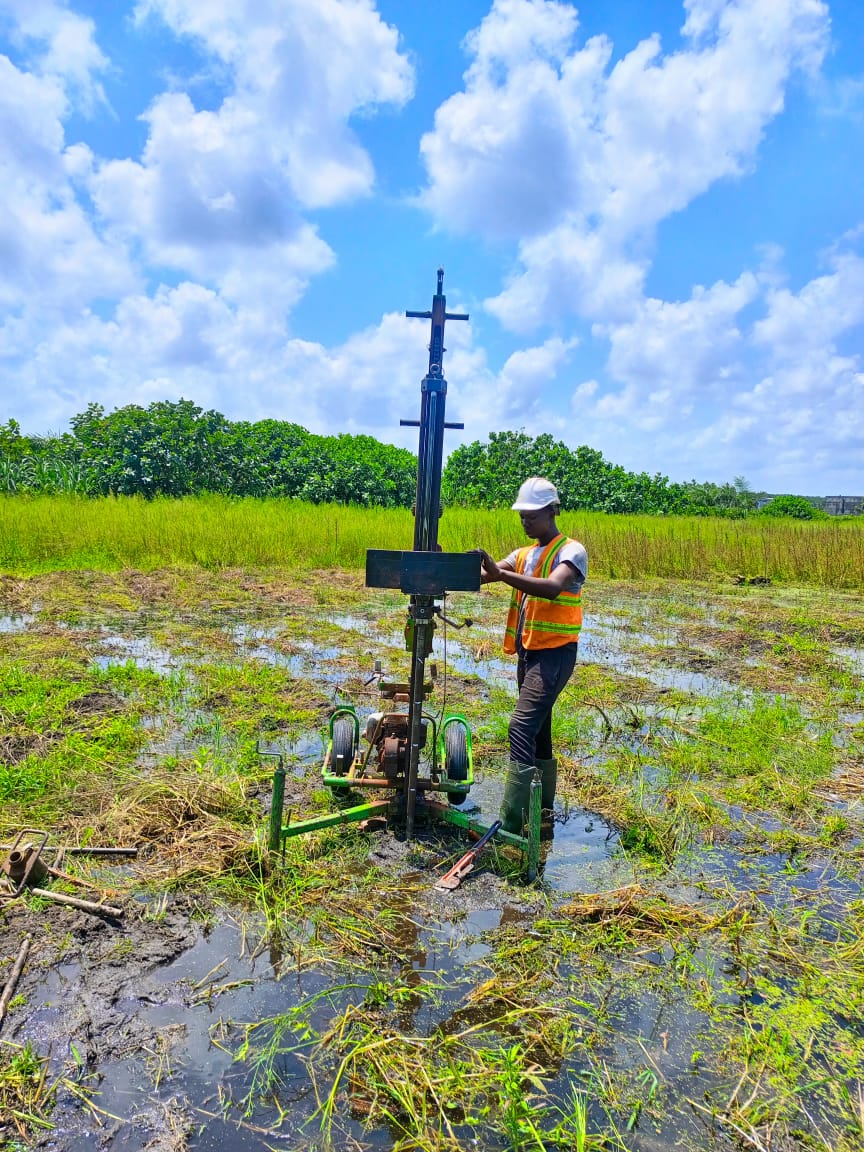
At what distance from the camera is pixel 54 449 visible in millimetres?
22000

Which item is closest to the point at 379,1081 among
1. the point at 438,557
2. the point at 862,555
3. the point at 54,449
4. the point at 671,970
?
the point at 671,970

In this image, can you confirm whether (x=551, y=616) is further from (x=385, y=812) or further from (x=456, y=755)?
(x=385, y=812)

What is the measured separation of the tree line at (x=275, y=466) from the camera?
1936 cm

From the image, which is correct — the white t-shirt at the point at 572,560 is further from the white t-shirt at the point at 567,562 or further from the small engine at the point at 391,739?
the small engine at the point at 391,739

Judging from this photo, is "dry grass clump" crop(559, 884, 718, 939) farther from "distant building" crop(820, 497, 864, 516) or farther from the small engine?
"distant building" crop(820, 497, 864, 516)

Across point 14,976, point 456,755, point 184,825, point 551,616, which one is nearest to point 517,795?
point 456,755

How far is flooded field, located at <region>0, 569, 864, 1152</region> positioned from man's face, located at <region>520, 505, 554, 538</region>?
68.1 inches

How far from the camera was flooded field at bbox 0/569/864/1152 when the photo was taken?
7.18 feet

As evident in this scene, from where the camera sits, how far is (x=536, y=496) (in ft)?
12.1

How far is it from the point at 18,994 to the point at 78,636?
5832mm

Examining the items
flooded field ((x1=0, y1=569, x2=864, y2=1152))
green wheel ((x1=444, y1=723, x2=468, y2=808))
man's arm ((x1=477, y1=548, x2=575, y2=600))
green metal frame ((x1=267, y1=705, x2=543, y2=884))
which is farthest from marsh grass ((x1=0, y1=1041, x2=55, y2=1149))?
man's arm ((x1=477, y1=548, x2=575, y2=600))

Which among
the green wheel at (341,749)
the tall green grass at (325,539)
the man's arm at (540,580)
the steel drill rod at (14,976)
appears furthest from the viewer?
the tall green grass at (325,539)

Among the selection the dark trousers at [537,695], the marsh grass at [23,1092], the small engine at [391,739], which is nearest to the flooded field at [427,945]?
the marsh grass at [23,1092]

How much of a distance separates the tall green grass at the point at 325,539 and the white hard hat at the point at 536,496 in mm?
10318
